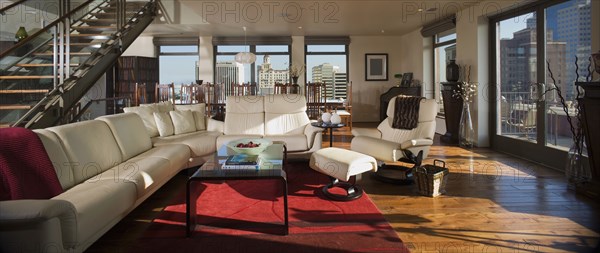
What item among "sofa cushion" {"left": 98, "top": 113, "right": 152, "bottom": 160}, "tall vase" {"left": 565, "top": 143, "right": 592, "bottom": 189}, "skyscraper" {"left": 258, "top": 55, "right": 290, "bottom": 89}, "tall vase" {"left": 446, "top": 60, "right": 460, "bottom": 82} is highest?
"skyscraper" {"left": 258, "top": 55, "right": 290, "bottom": 89}

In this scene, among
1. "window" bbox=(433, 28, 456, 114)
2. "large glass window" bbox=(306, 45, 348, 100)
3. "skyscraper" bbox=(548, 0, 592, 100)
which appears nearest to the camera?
"skyscraper" bbox=(548, 0, 592, 100)

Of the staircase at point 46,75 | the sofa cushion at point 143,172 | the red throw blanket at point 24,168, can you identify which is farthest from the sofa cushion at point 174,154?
the red throw blanket at point 24,168

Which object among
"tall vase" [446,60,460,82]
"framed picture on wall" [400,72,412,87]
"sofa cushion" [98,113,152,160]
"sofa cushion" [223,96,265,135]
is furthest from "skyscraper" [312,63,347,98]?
"sofa cushion" [98,113,152,160]

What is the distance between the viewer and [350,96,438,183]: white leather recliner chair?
388 centimetres

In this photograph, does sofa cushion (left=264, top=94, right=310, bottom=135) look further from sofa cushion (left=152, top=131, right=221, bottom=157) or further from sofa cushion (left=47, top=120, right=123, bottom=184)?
sofa cushion (left=47, top=120, right=123, bottom=184)

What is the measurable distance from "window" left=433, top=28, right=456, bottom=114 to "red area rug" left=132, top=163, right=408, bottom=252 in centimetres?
510

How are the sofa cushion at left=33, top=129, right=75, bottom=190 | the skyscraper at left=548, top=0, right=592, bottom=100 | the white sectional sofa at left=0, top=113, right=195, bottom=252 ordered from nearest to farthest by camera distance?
the white sectional sofa at left=0, top=113, right=195, bottom=252
the sofa cushion at left=33, top=129, right=75, bottom=190
the skyscraper at left=548, top=0, right=592, bottom=100

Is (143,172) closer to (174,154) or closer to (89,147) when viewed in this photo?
(89,147)

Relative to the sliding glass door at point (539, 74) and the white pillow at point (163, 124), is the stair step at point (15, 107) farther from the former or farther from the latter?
the sliding glass door at point (539, 74)

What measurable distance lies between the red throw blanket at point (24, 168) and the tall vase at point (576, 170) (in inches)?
176

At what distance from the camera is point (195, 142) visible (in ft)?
14.9

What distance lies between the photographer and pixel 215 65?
10258mm

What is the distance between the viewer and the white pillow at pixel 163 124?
193 inches

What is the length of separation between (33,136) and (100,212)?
0.73 meters
